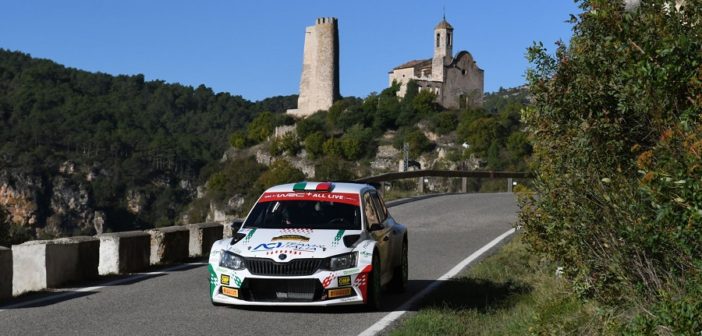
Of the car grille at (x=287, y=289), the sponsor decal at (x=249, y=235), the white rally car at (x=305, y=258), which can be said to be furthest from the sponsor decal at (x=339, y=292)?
the sponsor decal at (x=249, y=235)

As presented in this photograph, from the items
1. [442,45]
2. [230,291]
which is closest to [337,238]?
[230,291]

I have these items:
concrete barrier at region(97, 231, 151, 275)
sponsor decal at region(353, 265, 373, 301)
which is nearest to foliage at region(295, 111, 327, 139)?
concrete barrier at region(97, 231, 151, 275)

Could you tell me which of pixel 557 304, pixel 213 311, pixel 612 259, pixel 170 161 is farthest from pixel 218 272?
pixel 170 161

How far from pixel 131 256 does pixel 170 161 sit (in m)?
166

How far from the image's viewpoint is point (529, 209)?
11.5 metres

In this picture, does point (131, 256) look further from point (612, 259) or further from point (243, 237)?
point (612, 259)

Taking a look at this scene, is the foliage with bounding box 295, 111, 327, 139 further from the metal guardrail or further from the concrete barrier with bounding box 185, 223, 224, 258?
the concrete barrier with bounding box 185, 223, 224, 258

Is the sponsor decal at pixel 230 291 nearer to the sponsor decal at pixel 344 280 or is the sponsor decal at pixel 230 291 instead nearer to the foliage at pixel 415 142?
the sponsor decal at pixel 344 280

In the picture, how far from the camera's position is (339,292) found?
10133 mm

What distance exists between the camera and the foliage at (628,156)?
589 cm

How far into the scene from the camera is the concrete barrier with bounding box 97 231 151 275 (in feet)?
45.7

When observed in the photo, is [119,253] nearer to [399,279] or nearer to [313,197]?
[313,197]

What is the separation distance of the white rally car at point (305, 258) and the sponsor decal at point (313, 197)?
22 millimetres

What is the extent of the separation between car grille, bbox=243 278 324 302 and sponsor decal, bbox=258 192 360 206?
5.36 feet
